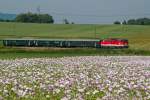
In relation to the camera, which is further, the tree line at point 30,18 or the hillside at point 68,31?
the tree line at point 30,18

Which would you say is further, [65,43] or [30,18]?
[30,18]

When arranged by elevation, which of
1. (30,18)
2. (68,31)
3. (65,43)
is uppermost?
(30,18)

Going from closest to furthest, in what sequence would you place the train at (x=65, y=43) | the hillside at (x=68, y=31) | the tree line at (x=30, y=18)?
1. the train at (x=65, y=43)
2. the hillside at (x=68, y=31)
3. the tree line at (x=30, y=18)

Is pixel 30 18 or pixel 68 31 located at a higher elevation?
pixel 30 18

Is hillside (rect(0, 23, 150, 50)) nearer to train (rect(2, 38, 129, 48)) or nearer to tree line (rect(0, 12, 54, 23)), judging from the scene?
tree line (rect(0, 12, 54, 23))

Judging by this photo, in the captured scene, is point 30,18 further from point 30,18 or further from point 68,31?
point 68,31

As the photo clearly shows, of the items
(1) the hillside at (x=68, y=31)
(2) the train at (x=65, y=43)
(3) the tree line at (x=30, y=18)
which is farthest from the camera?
(3) the tree line at (x=30, y=18)

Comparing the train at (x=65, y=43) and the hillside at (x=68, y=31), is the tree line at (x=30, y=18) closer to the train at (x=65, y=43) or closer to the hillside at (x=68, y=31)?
the hillside at (x=68, y=31)

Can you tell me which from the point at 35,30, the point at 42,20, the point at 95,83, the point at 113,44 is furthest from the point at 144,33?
the point at 95,83

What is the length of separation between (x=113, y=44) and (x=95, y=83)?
146 ft

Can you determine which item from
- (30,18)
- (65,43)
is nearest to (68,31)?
(30,18)

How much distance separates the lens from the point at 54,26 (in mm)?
120750

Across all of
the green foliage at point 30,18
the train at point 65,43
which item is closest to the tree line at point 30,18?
the green foliage at point 30,18

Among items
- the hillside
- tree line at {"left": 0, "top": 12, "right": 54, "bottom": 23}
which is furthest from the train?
tree line at {"left": 0, "top": 12, "right": 54, "bottom": 23}
